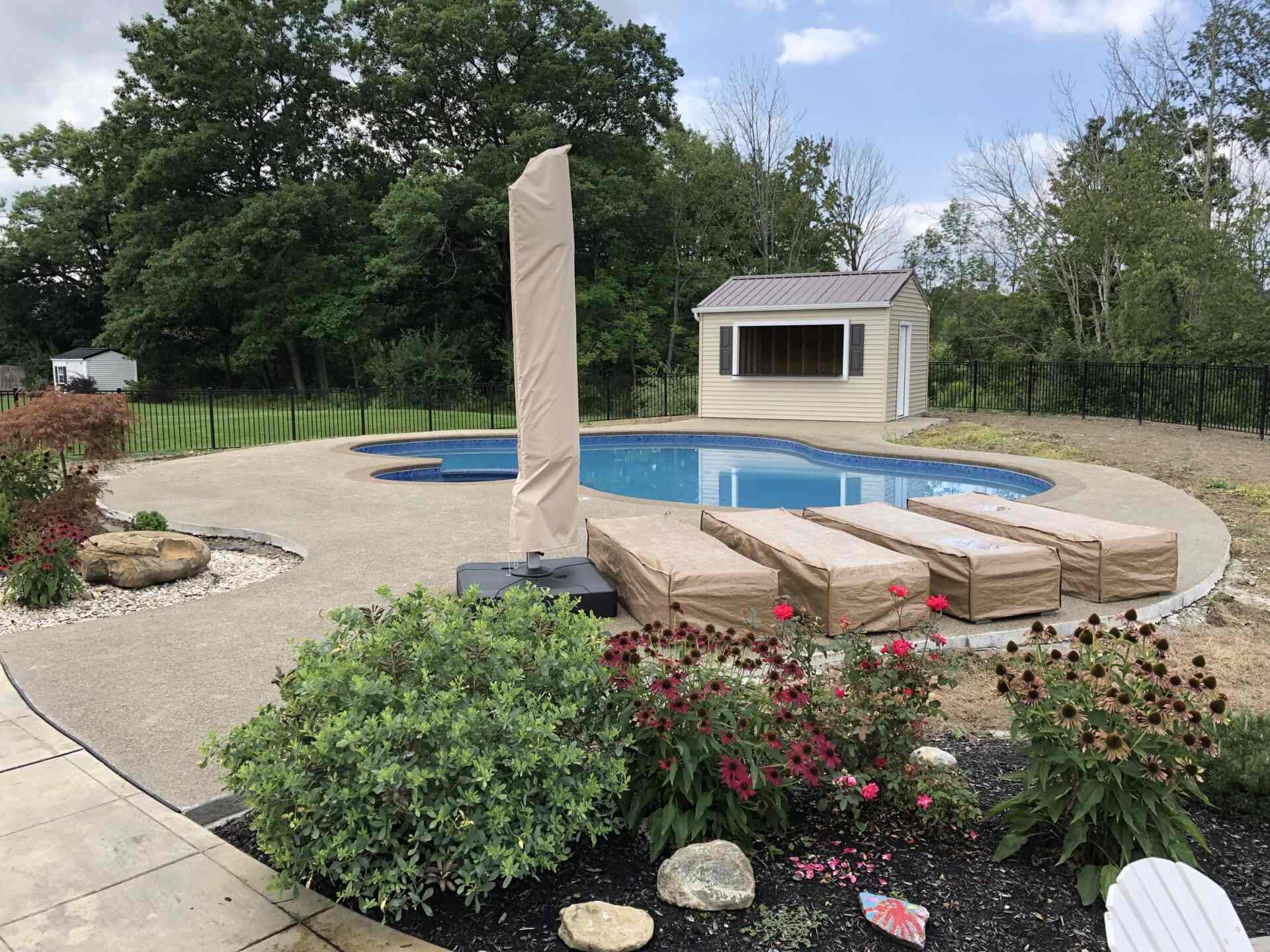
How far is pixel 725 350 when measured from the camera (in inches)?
731

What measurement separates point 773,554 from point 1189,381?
50.1ft

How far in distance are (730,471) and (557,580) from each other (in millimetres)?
8757

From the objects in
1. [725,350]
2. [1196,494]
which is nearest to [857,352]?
[725,350]

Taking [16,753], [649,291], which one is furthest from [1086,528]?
[649,291]

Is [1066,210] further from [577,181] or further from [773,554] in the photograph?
[773,554]

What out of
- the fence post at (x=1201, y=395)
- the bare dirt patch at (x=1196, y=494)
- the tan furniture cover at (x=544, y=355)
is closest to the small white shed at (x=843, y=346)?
the bare dirt patch at (x=1196, y=494)

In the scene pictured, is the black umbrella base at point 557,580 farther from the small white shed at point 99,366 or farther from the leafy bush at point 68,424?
the small white shed at point 99,366

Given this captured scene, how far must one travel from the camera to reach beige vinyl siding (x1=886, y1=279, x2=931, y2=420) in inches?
685

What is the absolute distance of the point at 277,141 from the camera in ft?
84.9

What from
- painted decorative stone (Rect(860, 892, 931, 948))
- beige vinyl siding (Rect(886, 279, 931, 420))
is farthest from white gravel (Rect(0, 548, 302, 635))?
Answer: beige vinyl siding (Rect(886, 279, 931, 420))

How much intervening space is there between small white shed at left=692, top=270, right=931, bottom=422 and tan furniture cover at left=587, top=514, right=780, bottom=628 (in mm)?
13147

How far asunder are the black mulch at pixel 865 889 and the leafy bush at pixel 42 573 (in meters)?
3.42

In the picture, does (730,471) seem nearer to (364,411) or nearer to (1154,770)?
(364,411)

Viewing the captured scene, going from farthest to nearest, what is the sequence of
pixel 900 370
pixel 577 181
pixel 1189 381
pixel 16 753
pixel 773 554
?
pixel 577 181
pixel 900 370
pixel 1189 381
pixel 773 554
pixel 16 753
